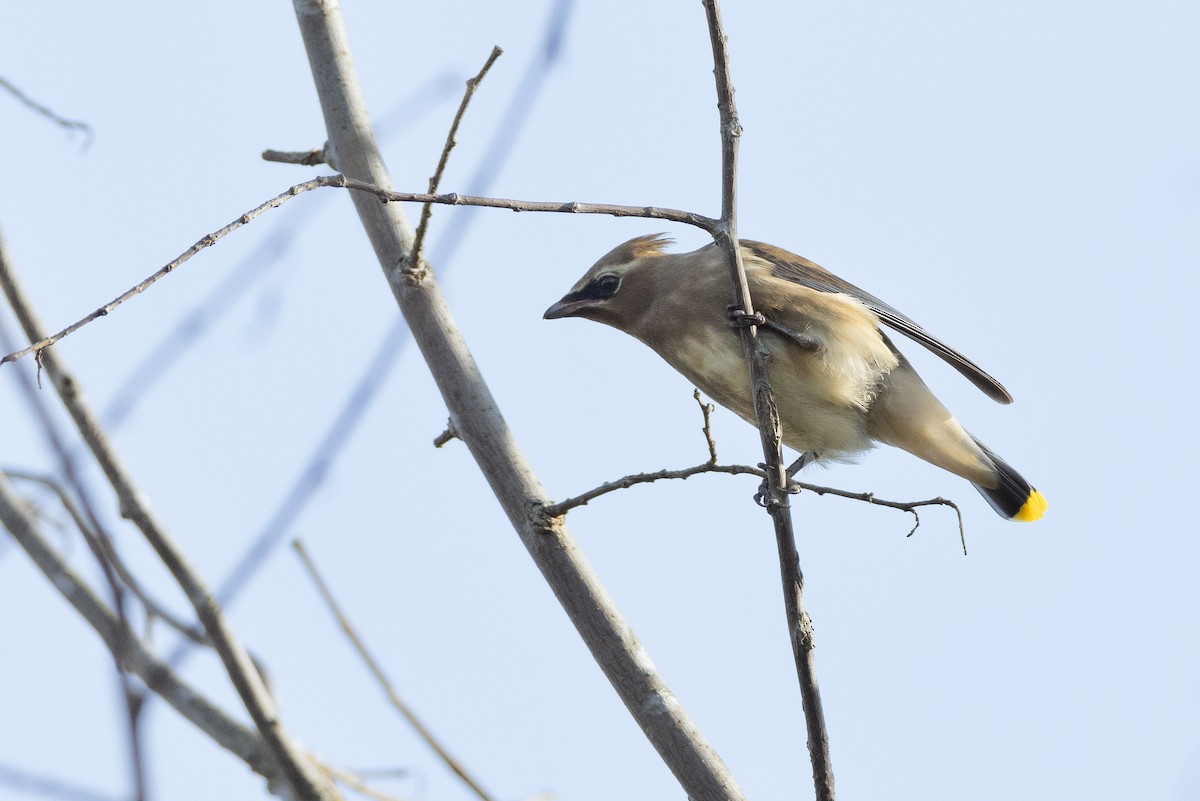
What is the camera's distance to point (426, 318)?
389cm

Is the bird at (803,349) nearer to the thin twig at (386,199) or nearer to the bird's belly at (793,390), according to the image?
the bird's belly at (793,390)

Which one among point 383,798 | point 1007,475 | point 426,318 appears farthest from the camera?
point 1007,475

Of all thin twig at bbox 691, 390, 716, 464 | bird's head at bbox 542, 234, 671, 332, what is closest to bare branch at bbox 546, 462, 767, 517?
thin twig at bbox 691, 390, 716, 464

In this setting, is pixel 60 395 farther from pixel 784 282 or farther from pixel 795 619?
pixel 784 282

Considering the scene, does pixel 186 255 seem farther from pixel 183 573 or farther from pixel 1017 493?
pixel 1017 493

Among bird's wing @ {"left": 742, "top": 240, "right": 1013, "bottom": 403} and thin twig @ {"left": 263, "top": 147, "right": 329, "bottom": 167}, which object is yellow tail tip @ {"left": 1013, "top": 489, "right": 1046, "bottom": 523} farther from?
thin twig @ {"left": 263, "top": 147, "right": 329, "bottom": 167}

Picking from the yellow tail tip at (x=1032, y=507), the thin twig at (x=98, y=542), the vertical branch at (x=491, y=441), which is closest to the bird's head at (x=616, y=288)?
the vertical branch at (x=491, y=441)

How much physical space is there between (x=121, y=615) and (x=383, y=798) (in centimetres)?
224

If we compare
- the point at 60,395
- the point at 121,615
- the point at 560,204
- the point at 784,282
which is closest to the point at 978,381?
the point at 784,282

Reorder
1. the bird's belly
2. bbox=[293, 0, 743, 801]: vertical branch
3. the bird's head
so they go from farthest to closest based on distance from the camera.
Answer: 1. the bird's head
2. the bird's belly
3. bbox=[293, 0, 743, 801]: vertical branch

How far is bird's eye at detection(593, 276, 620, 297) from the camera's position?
5.80m

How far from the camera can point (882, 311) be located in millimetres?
5426

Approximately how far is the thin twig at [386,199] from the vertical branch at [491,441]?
90cm

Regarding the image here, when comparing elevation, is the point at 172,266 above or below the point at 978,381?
below
